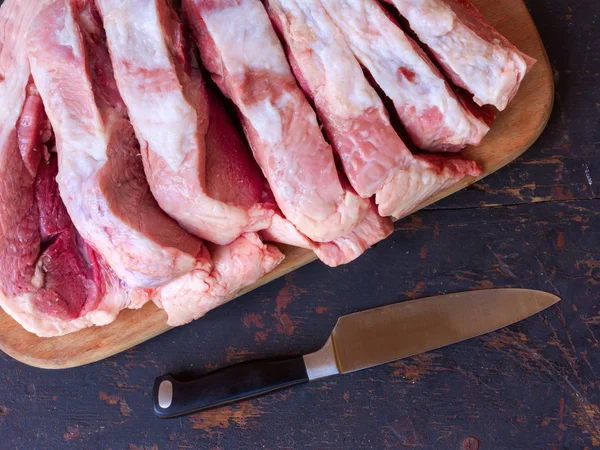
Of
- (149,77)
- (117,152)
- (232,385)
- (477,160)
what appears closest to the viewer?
(149,77)

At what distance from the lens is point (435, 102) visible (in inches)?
83.3

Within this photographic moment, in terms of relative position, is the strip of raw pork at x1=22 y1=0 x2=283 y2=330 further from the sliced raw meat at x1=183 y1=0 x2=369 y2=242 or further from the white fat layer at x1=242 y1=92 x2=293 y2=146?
the white fat layer at x1=242 y1=92 x2=293 y2=146

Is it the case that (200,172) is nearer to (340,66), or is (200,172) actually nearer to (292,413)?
(340,66)

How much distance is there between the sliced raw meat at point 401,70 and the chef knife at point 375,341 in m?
0.92

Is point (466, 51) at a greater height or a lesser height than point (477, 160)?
greater

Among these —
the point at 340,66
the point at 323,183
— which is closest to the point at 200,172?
the point at 323,183

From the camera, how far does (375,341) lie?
2631 millimetres

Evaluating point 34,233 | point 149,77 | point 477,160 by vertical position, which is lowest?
point 477,160

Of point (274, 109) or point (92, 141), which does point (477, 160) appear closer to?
point (274, 109)

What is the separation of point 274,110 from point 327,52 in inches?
12.2

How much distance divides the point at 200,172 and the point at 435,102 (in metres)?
0.99

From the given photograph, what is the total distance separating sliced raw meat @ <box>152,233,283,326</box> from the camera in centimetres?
237

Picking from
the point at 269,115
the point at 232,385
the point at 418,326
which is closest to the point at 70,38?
the point at 269,115

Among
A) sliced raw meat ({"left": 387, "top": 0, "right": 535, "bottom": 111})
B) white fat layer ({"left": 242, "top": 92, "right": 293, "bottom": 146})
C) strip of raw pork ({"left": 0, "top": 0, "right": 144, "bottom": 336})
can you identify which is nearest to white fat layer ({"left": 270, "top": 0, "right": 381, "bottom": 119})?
white fat layer ({"left": 242, "top": 92, "right": 293, "bottom": 146})
